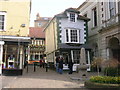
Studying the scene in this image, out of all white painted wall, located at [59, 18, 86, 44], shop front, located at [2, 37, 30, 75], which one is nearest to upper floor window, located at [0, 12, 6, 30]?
shop front, located at [2, 37, 30, 75]

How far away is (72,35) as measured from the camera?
2180 cm

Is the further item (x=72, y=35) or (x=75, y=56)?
(x=72, y=35)

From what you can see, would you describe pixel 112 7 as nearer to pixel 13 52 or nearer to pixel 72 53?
pixel 72 53

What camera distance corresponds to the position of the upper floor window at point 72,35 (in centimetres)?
2153

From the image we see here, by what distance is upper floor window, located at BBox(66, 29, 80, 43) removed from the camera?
70.6 ft

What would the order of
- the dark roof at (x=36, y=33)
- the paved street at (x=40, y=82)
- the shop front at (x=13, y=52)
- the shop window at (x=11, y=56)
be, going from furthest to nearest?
the dark roof at (x=36, y=33)
the shop window at (x=11, y=56)
the shop front at (x=13, y=52)
the paved street at (x=40, y=82)

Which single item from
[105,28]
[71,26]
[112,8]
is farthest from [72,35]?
[112,8]

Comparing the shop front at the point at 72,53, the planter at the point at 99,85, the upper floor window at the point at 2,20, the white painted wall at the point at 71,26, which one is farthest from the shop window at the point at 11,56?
the planter at the point at 99,85

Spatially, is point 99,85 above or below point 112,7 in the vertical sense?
below

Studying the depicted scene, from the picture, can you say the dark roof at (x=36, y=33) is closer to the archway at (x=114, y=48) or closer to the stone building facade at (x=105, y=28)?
the stone building facade at (x=105, y=28)

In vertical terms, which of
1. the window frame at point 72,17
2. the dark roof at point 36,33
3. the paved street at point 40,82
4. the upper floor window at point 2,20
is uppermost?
the dark roof at point 36,33

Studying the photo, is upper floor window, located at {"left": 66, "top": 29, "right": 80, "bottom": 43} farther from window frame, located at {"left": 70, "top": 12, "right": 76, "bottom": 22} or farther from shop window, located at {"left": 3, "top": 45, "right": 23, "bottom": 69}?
shop window, located at {"left": 3, "top": 45, "right": 23, "bottom": 69}

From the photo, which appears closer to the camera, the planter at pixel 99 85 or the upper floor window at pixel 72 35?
the planter at pixel 99 85

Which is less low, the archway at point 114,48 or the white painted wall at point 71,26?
the white painted wall at point 71,26
